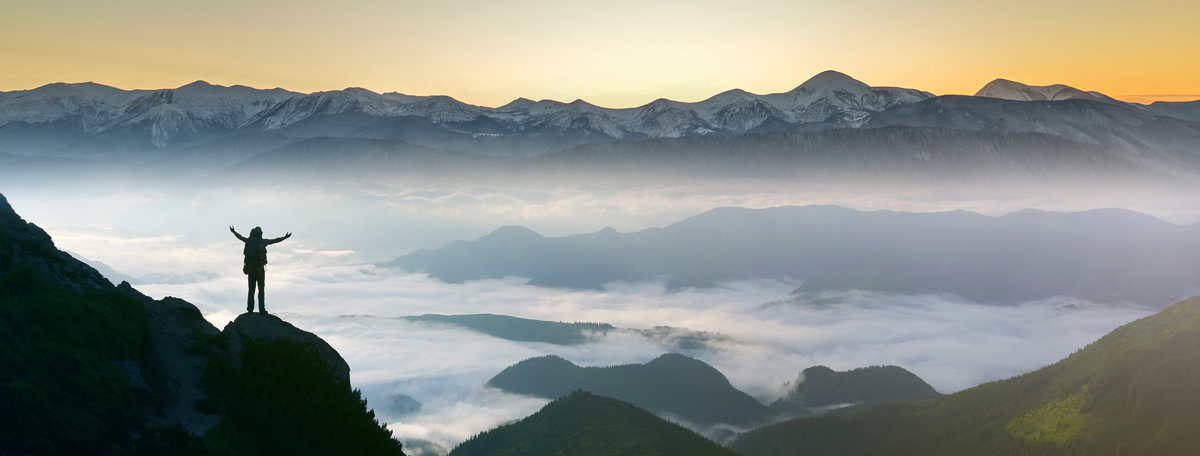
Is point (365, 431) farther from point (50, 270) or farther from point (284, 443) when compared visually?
point (50, 270)

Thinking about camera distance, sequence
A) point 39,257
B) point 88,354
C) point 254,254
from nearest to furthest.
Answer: point 88,354 → point 39,257 → point 254,254

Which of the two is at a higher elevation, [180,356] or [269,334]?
[269,334]

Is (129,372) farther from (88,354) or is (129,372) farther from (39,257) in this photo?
(39,257)

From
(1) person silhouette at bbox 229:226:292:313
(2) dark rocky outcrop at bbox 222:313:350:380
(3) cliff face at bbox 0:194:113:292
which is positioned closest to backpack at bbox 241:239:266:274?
(1) person silhouette at bbox 229:226:292:313

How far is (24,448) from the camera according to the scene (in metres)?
19.0

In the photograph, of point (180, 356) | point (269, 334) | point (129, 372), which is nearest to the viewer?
point (129, 372)

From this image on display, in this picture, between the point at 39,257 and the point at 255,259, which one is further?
the point at 255,259

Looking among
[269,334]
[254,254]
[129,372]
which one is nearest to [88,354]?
[129,372]

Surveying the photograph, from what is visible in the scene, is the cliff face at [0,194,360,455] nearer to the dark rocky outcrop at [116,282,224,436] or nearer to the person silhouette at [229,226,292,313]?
the dark rocky outcrop at [116,282,224,436]

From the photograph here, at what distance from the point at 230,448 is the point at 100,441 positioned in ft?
13.5

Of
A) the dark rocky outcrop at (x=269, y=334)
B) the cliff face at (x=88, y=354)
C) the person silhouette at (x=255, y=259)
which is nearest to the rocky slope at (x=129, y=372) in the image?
the cliff face at (x=88, y=354)

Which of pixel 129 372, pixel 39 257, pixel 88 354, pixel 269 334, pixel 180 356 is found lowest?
pixel 129 372

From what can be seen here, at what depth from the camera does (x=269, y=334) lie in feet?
118

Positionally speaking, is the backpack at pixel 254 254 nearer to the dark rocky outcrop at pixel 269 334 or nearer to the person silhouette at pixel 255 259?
the person silhouette at pixel 255 259
